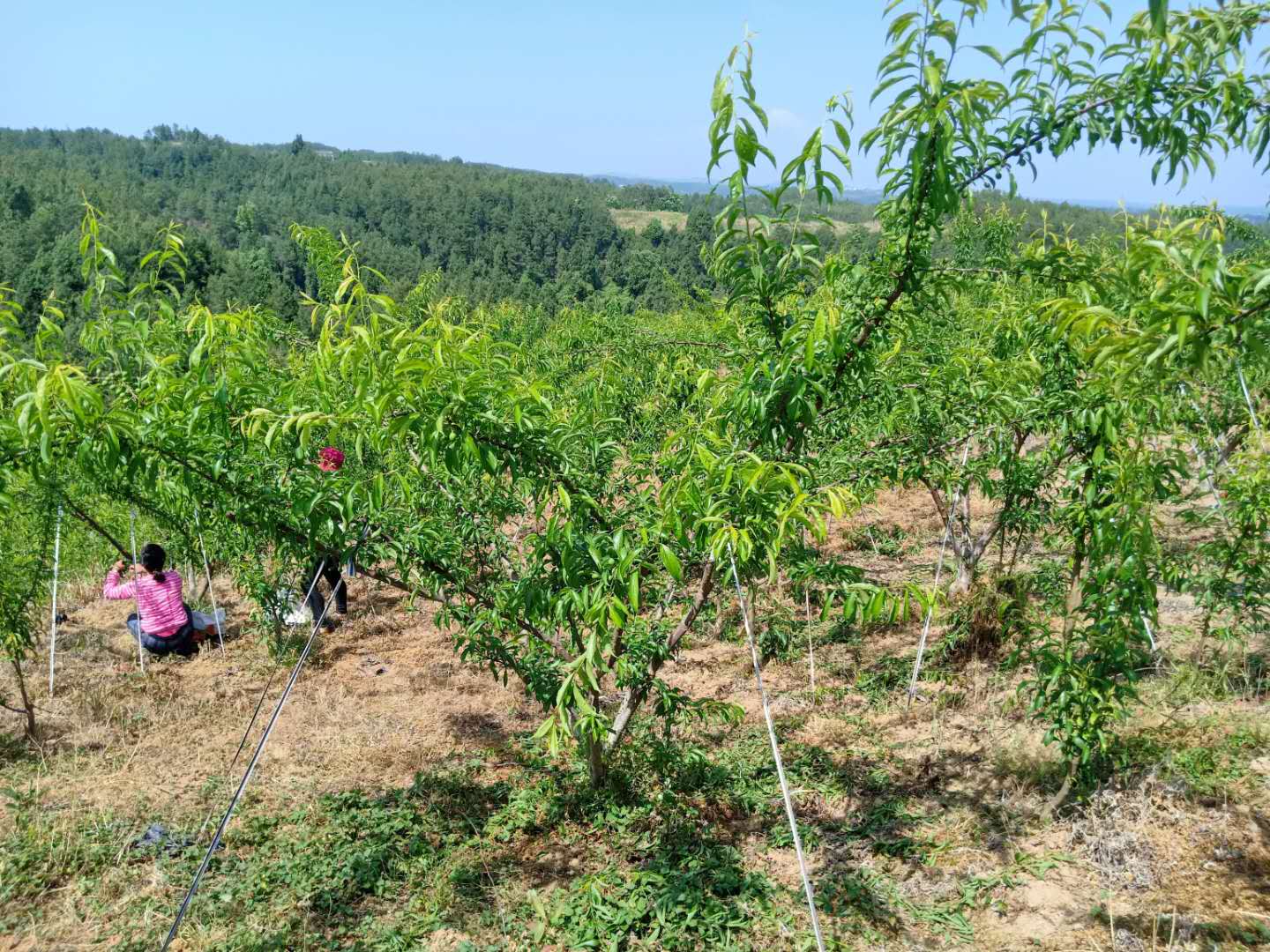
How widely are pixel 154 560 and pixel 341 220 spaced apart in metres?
83.5

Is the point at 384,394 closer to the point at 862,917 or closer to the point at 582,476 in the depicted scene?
the point at 582,476

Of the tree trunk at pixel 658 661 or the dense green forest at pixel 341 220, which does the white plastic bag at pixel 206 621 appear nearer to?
the tree trunk at pixel 658 661

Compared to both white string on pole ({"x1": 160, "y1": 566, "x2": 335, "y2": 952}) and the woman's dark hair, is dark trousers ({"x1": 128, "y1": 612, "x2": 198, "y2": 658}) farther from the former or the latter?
white string on pole ({"x1": 160, "y1": 566, "x2": 335, "y2": 952})

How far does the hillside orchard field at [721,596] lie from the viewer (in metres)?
2.35

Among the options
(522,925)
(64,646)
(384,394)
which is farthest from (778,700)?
(64,646)

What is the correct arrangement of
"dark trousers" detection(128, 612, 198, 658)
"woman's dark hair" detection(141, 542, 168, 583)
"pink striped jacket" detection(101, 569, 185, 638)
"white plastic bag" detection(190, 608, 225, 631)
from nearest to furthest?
"woman's dark hair" detection(141, 542, 168, 583) → "pink striped jacket" detection(101, 569, 185, 638) → "dark trousers" detection(128, 612, 198, 658) → "white plastic bag" detection(190, 608, 225, 631)

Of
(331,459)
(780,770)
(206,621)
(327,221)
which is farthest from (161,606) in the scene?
(327,221)

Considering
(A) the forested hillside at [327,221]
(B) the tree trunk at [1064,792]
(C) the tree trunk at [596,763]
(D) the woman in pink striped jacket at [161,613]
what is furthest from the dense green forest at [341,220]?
(B) the tree trunk at [1064,792]

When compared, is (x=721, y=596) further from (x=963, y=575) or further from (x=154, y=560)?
(x=154, y=560)

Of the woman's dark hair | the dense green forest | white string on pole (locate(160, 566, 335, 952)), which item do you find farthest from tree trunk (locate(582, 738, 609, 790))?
the dense green forest

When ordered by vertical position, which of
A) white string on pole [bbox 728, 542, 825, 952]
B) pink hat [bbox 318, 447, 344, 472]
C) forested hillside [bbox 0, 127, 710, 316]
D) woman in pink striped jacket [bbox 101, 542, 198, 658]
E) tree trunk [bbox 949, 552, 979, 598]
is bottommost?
woman in pink striped jacket [bbox 101, 542, 198, 658]

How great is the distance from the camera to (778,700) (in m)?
5.28

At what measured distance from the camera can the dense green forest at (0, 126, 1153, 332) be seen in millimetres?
49938

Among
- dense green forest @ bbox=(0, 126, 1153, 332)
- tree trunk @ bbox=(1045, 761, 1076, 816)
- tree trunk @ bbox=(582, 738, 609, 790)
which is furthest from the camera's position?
dense green forest @ bbox=(0, 126, 1153, 332)
